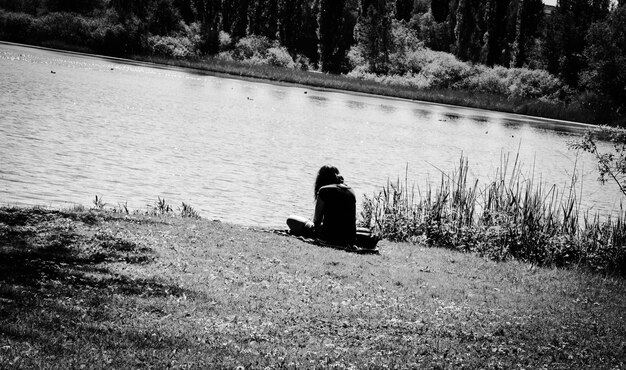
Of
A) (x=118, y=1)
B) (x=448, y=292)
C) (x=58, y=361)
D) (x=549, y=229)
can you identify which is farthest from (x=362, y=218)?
(x=118, y=1)

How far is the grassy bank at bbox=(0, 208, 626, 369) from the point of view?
8.15 m

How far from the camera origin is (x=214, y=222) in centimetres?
1719

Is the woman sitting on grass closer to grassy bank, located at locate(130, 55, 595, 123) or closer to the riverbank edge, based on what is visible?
the riverbank edge

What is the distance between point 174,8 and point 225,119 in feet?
250

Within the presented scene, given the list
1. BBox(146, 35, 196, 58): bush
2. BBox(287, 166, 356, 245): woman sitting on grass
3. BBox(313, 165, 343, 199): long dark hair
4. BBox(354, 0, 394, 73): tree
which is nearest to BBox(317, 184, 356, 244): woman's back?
BBox(287, 166, 356, 245): woman sitting on grass

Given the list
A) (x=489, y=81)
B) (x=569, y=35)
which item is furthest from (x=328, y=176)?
(x=569, y=35)

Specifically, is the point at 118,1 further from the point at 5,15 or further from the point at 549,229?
the point at 549,229

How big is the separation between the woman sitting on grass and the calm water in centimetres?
460

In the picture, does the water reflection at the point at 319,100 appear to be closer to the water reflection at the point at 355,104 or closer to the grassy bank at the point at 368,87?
the water reflection at the point at 355,104

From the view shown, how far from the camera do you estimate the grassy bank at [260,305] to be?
8.15 meters

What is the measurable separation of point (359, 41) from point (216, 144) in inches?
3181

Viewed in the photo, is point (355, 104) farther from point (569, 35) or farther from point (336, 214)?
point (336, 214)

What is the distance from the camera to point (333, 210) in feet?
51.7

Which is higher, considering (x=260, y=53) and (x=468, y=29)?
(x=468, y=29)
